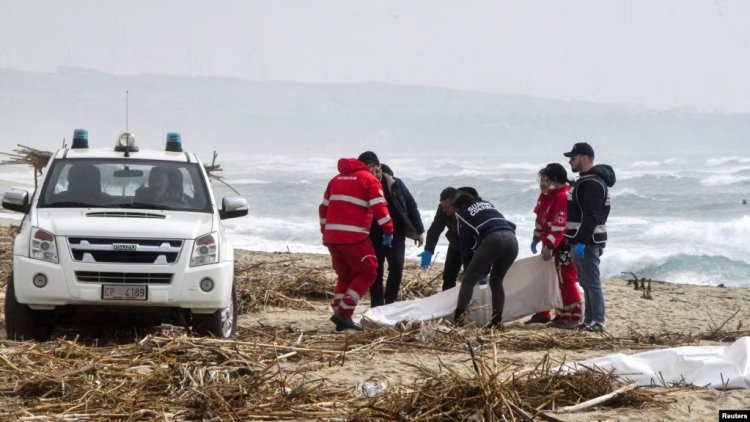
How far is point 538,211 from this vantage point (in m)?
11.4

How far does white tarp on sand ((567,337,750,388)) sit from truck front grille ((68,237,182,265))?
11.4 feet

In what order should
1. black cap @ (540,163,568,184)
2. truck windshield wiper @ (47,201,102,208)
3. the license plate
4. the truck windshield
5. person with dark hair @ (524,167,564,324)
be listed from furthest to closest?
person with dark hair @ (524,167,564,324), black cap @ (540,163,568,184), the truck windshield, truck windshield wiper @ (47,201,102,208), the license plate

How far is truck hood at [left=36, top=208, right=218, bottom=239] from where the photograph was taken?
29.1 ft

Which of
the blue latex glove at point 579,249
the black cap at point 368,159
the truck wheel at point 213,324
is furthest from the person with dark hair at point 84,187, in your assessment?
the blue latex glove at point 579,249

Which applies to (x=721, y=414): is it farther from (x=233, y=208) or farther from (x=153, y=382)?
(x=233, y=208)

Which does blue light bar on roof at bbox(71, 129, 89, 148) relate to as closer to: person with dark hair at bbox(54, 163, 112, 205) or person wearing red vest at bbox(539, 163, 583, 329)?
person with dark hair at bbox(54, 163, 112, 205)

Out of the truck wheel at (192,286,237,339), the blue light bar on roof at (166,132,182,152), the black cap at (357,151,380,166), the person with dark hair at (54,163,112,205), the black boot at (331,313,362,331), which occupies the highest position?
the blue light bar on roof at (166,132,182,152)

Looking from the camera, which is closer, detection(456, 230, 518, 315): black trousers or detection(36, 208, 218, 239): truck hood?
detection(36, 208, 218, 239): truck hood

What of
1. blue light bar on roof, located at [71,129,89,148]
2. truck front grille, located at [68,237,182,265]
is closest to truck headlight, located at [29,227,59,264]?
truck front grille, located at [68,237,182,265]

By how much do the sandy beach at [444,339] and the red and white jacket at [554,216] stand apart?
2.89ft

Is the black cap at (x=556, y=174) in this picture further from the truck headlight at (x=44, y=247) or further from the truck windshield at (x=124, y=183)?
the truck headlight at (x=44, y=247)

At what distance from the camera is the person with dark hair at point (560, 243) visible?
1083cm

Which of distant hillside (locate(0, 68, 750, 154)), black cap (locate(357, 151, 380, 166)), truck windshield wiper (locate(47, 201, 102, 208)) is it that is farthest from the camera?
distant hillside (locate(0, 68, 750, 154))

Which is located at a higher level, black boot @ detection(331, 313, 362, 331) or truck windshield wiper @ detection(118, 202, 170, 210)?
truck windshield wiper @ detection(118, 202, 170, 210)
